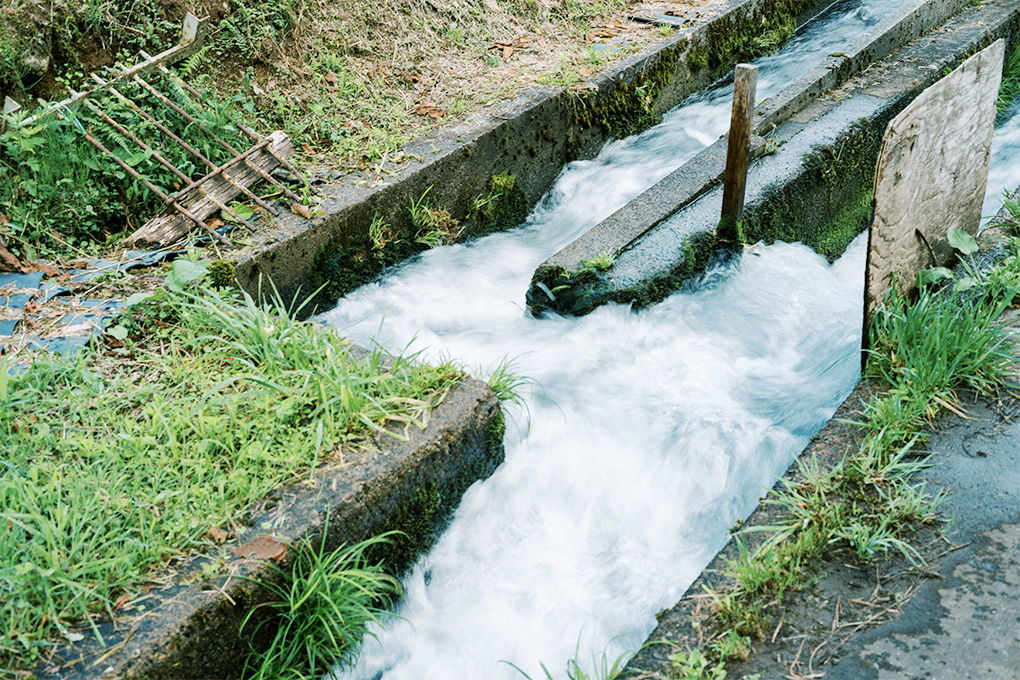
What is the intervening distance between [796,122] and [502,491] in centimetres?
348

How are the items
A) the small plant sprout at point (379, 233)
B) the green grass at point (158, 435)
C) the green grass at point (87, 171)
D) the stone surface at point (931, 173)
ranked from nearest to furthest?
the green grass at point (158, 435)
the stone surface at point (931, 173)
the green grass at point (87, 171)
the small plant sprout at point (379, 233)

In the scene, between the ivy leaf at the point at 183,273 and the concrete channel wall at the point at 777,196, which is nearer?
the ivy leaf at the point at 183,273

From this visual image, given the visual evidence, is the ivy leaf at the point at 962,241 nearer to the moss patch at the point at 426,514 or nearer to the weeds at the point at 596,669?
the moss patch at the point at 426,514

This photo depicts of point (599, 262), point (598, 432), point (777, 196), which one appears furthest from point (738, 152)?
point (598, 432)

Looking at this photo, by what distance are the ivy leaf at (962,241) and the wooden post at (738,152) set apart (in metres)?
1.04

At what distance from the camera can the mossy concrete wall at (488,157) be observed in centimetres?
419

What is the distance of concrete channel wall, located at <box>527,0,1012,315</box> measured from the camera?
4168 mm

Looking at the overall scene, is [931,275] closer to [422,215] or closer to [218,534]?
[422,215]

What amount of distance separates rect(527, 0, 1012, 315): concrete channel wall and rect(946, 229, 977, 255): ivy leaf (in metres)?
1.08

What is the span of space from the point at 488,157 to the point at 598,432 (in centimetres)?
226

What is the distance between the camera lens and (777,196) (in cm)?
467

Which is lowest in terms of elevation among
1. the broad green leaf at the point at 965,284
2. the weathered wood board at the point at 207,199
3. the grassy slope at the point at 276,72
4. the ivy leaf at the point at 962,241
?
the broad green leaf at the point at 965,284

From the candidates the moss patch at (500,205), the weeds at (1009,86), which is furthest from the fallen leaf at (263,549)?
the weeds at (1009,86)

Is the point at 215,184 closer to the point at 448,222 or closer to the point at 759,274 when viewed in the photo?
the point at 448,222
